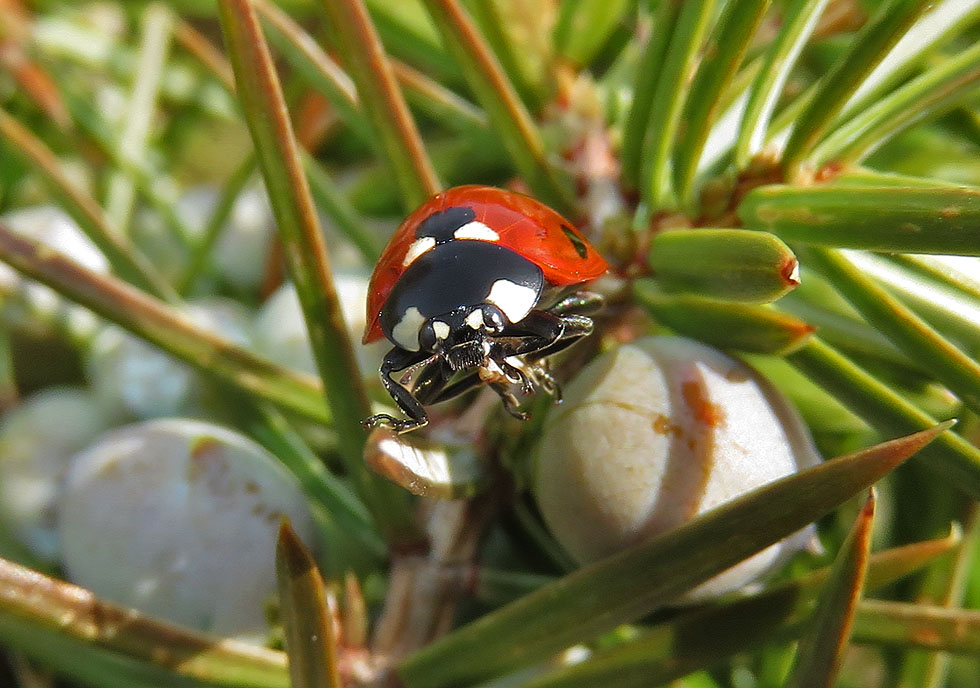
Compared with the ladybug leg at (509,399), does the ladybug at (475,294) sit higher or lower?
higher

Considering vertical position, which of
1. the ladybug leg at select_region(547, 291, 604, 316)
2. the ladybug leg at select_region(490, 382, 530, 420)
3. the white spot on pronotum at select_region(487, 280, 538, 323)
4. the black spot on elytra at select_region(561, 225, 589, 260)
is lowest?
the ladybug leg at select_region(490, 382, 530, 420)

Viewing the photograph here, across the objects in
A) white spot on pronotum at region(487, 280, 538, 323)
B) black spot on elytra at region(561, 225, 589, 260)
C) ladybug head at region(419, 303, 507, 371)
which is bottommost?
ladybug head at region(419, 303, 507, 371)

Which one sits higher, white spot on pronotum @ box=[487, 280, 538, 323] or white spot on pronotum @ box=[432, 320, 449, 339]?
white spot on pronotum @ box=[487, 280, 538, 323]

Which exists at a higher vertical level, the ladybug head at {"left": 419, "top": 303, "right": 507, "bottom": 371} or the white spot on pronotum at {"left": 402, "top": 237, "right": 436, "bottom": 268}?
the white spot on pronotum at {"left": 402, "top": 237, "right": 436, "bottom": 268}

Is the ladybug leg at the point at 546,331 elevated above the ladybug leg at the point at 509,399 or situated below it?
above

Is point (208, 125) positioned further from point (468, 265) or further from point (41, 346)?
point (468, 265)

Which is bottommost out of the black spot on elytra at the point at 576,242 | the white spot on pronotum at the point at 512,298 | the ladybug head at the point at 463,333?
the ladybug head at the point at 463,333
